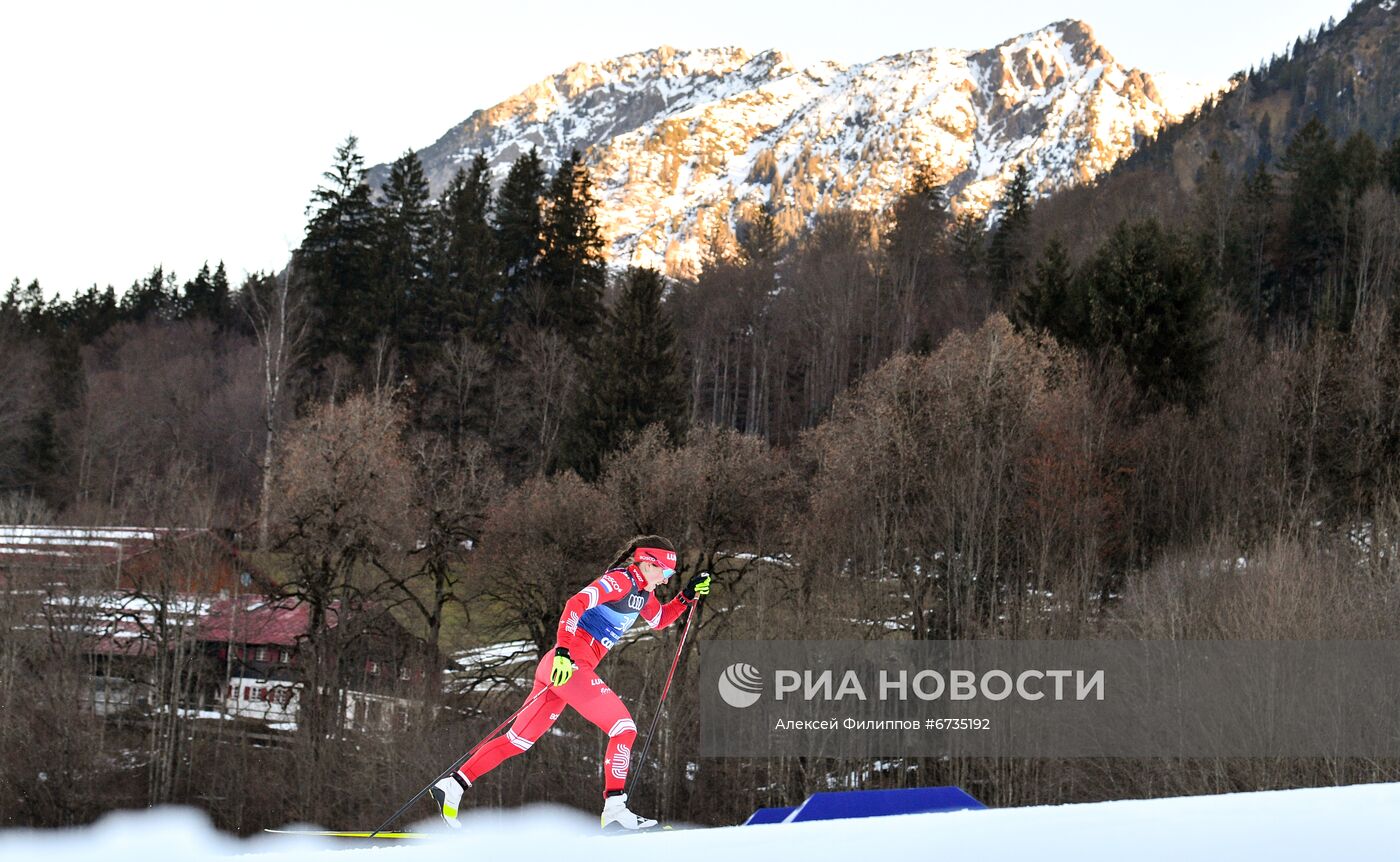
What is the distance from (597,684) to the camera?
7.45 metres

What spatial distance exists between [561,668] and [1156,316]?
34.8m

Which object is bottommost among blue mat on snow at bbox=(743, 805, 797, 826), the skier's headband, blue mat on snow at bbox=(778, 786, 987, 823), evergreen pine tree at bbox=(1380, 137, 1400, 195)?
blue mat on snow at bbox=(743, 805, 797, 826)

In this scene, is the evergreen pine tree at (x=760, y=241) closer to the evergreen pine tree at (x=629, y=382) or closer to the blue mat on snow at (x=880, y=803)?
the evergreen pine tree at (x=629, y=382)

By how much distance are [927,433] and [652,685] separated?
11976 millimetres

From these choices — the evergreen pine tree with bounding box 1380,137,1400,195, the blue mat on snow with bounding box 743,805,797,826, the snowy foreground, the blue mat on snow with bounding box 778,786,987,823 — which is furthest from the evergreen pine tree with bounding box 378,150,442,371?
the snowy foreground

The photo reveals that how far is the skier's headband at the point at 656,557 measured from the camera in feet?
24.6

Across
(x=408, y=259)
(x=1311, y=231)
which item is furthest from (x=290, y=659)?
(x=1311, y=231)

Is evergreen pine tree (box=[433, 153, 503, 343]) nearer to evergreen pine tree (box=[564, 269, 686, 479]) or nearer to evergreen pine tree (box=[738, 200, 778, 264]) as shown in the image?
evergreen pine tree (box=[564, 269, 686, 479])

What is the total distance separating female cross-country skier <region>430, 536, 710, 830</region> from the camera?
7250mm

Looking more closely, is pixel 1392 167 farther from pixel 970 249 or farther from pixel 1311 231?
pixel 970 249

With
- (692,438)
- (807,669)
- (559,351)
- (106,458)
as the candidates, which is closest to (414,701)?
(807,669)

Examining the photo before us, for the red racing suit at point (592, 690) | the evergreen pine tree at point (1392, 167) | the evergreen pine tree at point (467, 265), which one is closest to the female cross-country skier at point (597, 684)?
the red racing suit at point (592, 690)

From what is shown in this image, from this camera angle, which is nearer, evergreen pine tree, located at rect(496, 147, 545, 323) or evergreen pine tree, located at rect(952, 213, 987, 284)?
evergreen pine tree, located at rect(496, 147, 545, 323)

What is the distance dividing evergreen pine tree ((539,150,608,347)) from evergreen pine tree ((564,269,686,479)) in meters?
7.16
